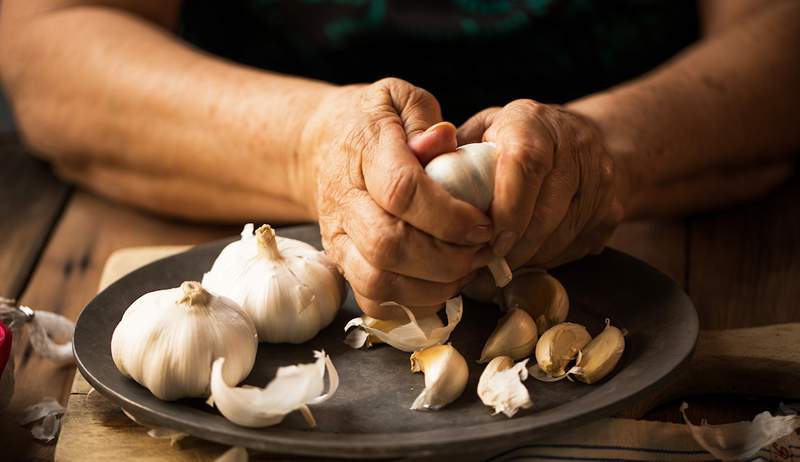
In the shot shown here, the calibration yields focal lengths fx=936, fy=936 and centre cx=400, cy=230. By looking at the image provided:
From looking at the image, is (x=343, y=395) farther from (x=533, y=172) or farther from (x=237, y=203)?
(x=237, y=203)

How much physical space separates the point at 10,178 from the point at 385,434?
1006 mm

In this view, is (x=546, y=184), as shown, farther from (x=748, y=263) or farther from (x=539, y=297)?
(x=748, y=263)

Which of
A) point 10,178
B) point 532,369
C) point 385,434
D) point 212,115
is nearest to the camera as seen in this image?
point 385,434

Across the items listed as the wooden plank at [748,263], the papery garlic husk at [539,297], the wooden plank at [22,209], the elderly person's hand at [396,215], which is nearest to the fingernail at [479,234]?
the elderly person's hand at [396,215]

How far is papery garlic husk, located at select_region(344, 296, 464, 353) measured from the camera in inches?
34.7

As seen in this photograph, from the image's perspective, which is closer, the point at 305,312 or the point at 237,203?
the point at 305,312

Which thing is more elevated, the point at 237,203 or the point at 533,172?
the point at 533,172

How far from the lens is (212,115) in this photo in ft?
4.34

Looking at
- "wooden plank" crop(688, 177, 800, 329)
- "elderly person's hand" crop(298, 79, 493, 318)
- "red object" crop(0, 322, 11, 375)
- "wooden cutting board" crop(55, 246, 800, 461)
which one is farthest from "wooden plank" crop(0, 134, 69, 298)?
"wooden plank" crop(688, 177, 800, 329)

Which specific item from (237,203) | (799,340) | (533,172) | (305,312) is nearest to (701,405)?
(799,340)

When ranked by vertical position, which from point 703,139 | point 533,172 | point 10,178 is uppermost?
point 533,172

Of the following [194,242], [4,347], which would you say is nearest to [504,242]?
[4,347]

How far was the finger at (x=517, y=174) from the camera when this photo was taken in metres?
0.86

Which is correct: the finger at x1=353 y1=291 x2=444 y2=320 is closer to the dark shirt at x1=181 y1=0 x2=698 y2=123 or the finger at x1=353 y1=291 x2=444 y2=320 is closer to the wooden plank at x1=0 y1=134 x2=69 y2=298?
the wooden plank at x1=0 y1=134 x2=69 y2=298
